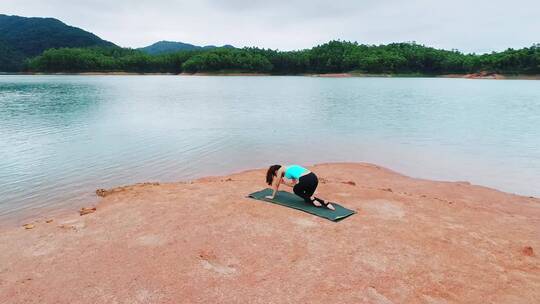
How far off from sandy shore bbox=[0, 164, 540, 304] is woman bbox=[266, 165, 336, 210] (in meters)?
0.51

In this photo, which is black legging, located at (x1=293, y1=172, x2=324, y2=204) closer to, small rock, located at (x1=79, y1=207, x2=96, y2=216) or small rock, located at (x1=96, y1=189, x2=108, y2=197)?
small rock, located at (x1=79, y1=207, x2=96, y2=216)

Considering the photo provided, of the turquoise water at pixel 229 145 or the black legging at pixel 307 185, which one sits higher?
the black legging at pixel 307 185

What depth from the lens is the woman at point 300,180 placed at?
25.9 ft

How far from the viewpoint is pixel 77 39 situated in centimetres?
18262

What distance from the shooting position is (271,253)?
5.93m

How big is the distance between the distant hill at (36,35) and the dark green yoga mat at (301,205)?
158 m

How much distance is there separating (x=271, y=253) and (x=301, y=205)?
2.25 metres

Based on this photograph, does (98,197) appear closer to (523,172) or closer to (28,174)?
(28,174)

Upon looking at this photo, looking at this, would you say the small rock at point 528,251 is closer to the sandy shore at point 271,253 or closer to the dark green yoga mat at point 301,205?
the sandy shore at point 271,253

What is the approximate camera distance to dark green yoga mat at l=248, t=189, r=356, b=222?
24.5 ft

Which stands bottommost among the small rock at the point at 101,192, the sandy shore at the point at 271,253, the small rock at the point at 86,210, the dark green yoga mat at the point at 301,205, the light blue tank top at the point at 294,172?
the small rock at the point at 101,192

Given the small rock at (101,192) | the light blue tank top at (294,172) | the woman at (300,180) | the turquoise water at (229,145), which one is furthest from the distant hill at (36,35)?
the light blue tank top at (294,172)

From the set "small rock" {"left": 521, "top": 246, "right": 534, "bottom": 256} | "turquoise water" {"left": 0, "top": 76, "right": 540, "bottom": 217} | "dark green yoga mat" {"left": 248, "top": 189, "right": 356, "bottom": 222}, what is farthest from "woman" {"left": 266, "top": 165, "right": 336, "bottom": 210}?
"small rock" {"left": 521, "top": 246, "right": 534, "bottom": 256}

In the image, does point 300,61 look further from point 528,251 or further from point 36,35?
point 36,35
